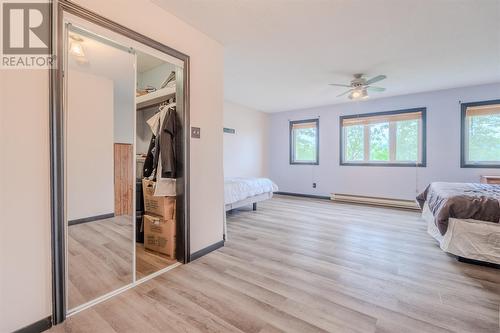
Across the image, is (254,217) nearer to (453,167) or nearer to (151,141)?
(151,141)

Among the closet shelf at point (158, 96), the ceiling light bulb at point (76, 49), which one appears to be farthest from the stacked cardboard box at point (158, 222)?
the ceiling light bulb at point (76, 49)

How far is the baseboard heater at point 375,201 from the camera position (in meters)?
4.72

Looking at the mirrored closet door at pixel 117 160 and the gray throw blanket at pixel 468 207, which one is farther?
the gray throw blanket at pixel 468 207

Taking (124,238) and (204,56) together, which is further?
(204,56)

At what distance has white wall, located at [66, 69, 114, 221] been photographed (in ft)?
5.57

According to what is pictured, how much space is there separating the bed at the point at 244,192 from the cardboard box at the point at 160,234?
1349 millimetres

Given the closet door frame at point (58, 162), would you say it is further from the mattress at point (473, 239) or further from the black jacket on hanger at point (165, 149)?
the mattress at point (473, 239)

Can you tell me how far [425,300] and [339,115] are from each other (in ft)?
15.2

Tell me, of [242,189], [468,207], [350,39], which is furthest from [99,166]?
[468,207]

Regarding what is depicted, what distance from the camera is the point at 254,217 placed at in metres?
4.04

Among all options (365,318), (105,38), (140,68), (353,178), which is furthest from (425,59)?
(105,38)

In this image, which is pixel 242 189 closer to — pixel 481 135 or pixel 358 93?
pixel 358 93

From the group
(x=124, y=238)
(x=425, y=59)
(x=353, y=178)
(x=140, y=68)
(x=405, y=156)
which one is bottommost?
(x=124, y=238)

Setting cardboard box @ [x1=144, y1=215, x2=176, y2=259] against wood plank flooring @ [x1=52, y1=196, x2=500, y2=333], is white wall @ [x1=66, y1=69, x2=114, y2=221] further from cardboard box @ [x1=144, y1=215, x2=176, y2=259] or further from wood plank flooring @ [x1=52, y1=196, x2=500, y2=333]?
wood plank flooring @ [x1=52, y1=196, x2=500, y2=333]
